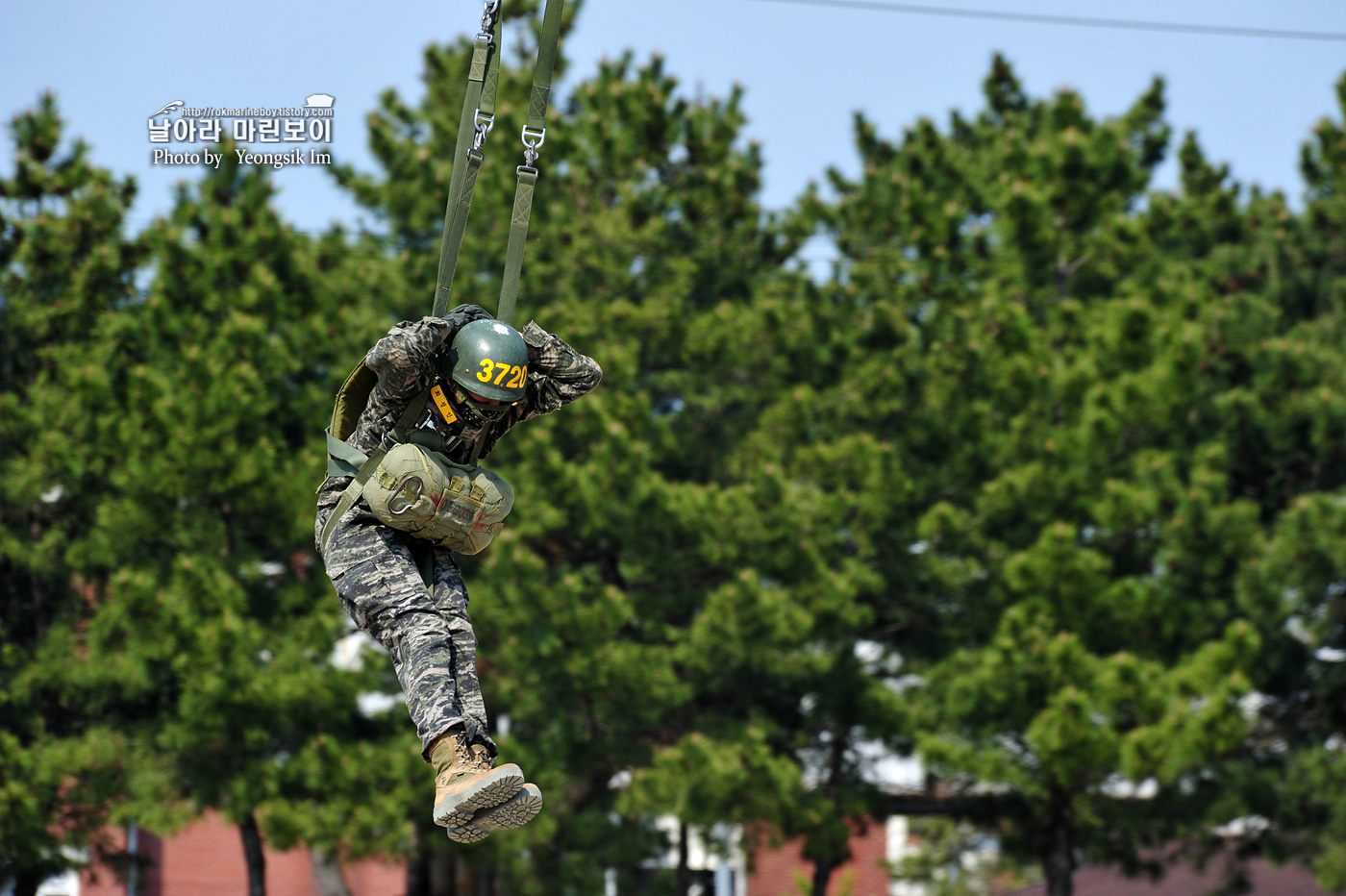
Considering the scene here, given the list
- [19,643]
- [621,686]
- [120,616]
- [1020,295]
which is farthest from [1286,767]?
[19,643]

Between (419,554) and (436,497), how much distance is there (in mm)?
373

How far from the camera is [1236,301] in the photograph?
17000 mm

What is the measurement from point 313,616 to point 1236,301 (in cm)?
1053

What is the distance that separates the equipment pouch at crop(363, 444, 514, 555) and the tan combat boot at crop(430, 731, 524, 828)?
29.8 inches

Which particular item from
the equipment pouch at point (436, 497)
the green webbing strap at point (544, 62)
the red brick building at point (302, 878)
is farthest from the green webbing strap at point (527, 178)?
the red brick building at point (302, 878)

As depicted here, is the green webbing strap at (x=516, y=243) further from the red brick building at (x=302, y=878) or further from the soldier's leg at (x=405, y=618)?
the red brick building at (x=302, y=878)

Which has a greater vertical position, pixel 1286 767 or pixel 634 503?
pixel 634 503

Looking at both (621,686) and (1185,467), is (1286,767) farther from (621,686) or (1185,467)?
(621,686)

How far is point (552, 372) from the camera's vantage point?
5242 millimetres

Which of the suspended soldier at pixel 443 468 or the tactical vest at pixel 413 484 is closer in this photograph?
the suspended soldier at pixel 443 468

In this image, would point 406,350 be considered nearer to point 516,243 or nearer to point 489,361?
point 489,361

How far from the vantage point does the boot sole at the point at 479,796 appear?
429cm

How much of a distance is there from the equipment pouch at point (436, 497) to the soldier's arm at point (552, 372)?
1.14 feet

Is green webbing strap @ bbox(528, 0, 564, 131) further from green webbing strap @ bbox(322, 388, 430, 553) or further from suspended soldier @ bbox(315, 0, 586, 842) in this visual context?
green webbing strap @ bbox(322, 388, 430, 553)
